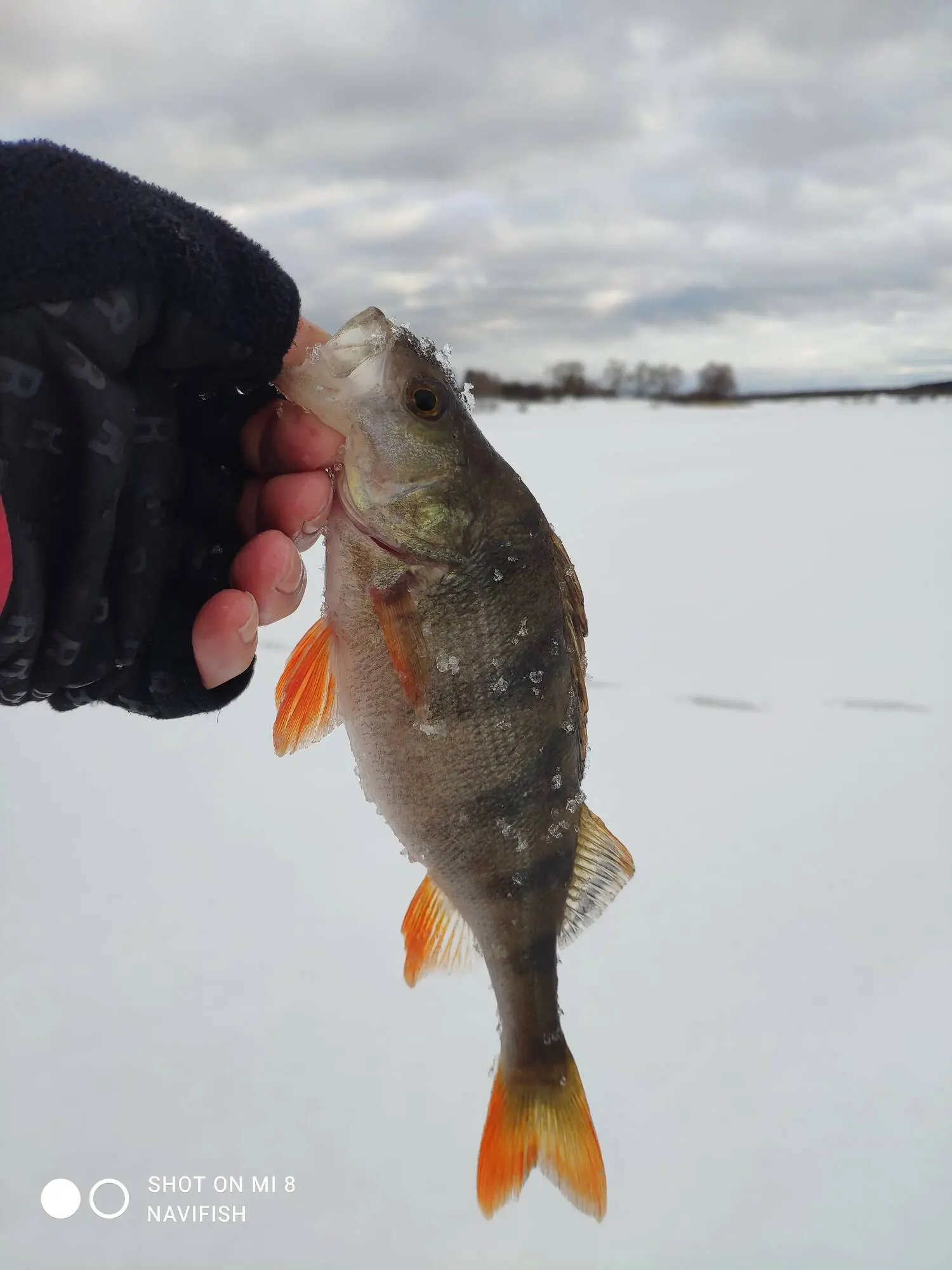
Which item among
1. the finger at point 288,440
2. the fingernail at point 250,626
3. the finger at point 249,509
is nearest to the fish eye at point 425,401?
the finger at point 288,440

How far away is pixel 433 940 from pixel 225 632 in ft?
2.28

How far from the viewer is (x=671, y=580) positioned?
618 centimetres

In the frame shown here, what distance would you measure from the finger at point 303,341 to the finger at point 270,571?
32cm

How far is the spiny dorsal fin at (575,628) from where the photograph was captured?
1445mm

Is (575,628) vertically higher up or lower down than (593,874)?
higher up

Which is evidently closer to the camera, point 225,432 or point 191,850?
point 225,432

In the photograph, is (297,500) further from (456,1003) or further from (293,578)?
(456,1003)

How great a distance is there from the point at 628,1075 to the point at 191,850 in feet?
5.26

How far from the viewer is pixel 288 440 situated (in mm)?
1583

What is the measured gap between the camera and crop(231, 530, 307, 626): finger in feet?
5.23

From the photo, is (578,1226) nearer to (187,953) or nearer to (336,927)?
(336,927)

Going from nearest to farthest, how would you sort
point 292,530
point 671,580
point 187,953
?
point 292,530 < point 187,953 < point 671,580

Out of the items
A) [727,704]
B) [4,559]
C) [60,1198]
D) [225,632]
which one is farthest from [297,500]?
[727,704]

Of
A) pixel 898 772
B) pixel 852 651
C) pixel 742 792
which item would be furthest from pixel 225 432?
pixel 852 651
